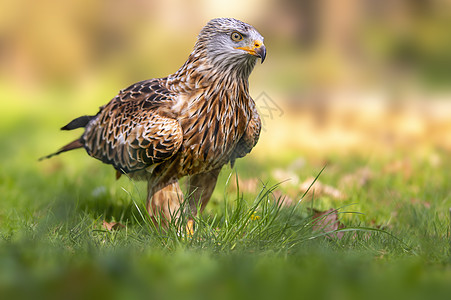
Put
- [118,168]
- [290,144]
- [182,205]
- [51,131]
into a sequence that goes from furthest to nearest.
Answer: [51,131] < [290,144] < [118,168] < [182,205]

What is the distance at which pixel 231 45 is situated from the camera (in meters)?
3.51

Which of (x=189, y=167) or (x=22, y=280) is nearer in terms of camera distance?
(x=22, y=280)

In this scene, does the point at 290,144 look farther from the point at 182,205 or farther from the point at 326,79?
the point at 182,205

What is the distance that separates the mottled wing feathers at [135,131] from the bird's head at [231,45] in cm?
41

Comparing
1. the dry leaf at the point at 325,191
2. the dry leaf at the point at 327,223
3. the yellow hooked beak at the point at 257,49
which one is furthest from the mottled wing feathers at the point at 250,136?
the dry leaf at the point at 325,191

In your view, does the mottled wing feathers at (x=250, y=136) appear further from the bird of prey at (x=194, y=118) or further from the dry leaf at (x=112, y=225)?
the dry leaf at (x=112, y=225)

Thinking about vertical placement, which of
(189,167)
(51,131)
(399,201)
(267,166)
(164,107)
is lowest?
(51,131)

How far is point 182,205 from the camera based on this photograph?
3369 mm

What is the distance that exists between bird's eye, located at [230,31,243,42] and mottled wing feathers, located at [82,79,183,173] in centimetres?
57

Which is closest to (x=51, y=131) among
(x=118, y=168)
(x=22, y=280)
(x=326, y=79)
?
(x=326, y=79)

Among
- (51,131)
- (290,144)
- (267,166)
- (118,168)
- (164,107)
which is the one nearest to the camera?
(164,107)

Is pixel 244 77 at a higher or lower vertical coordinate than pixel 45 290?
higher

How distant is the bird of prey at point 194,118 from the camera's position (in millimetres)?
3512

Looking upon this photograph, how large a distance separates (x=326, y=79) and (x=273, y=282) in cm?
711
